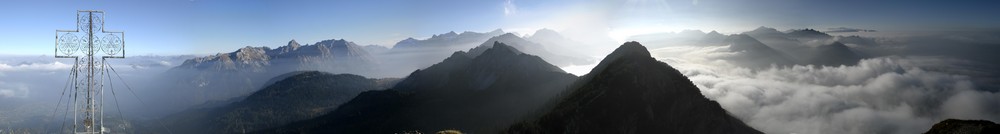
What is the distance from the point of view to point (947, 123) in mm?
77875

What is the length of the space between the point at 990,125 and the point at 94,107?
12105 centimetres

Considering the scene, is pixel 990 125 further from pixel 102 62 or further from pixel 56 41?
pixel 56 41

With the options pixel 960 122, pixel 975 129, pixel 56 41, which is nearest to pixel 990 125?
pixel 975 129

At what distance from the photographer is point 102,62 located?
68312 mm

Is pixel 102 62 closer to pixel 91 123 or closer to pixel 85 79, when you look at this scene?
pixel 85 79

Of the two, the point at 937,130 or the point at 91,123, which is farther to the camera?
the point at 937,130

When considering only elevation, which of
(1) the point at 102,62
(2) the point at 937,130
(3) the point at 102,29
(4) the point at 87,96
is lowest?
(2) the point at 937,130

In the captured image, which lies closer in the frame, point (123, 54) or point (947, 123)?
point (123, 54)

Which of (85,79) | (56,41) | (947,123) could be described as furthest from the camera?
(947,123)

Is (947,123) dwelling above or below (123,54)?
below

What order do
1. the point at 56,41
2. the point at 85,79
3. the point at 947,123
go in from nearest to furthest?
the point at 56,41
the point at 85,79
the point at 947,123

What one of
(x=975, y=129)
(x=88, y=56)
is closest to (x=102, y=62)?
(x=88, y=56)

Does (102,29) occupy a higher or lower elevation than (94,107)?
higher

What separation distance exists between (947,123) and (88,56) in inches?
4879
